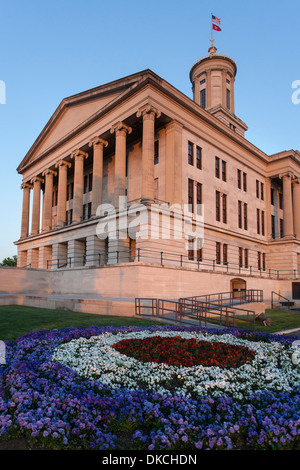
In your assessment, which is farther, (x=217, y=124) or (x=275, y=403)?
(x=217, y=124)

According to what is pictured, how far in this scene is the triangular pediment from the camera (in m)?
30.6

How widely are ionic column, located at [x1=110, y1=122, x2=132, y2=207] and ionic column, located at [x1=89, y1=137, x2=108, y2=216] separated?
114 inches

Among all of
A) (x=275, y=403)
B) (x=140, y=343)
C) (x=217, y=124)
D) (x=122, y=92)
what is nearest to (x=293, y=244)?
(x=217, y=124)

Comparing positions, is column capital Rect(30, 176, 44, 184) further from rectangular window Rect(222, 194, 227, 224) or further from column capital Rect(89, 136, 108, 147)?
rectangular window Rect(222, 194, 227, 224)

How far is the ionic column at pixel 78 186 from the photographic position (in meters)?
35.1

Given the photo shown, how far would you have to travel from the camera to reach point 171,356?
803 centimetres

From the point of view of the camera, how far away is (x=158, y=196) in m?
29.5

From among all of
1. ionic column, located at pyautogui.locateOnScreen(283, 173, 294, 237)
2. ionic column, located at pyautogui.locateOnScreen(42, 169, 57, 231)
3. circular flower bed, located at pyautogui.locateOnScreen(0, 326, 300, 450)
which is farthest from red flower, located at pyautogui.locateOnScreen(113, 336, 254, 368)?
ionic column, located at pyautogui.locateOnScreen(283, 173, 294, 237)

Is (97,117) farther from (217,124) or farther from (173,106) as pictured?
(217,124)

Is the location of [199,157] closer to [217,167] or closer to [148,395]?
[217,167]

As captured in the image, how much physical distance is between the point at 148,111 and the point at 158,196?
730cm
